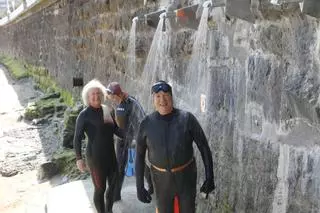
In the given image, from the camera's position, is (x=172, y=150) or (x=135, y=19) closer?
(x=172, y=150)

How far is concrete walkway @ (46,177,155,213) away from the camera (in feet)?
14.6

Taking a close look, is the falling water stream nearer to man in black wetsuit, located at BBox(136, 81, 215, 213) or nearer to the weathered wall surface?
the weathered wall surface

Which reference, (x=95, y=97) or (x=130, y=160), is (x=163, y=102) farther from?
(x=130, y=160)

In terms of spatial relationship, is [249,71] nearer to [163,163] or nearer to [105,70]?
[163,163]

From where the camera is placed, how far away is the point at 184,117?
2945 mm

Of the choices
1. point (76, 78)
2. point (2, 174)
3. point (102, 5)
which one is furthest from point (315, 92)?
point (76, 78)

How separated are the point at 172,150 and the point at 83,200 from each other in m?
2.23

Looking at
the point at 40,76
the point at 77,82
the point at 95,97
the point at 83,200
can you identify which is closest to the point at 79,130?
the point at 95,97

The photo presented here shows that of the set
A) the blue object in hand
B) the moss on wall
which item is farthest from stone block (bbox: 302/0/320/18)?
the moss on wall

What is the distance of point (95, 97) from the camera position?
3.94 m

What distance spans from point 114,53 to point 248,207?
4.04 meters

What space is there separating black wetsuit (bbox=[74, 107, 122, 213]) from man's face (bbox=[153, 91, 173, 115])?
114 cm

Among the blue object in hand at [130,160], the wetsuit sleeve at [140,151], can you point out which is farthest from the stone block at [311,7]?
the blue object in hand at [130,160]

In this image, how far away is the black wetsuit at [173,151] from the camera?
9.60ft
